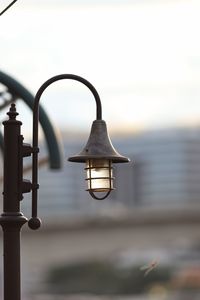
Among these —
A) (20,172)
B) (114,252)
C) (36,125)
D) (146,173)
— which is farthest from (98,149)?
(146,173)

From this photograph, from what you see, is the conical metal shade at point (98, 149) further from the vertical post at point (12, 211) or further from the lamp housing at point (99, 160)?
the vertical post at point (12, 211)

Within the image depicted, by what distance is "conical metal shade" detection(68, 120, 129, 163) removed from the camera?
35.4 ft

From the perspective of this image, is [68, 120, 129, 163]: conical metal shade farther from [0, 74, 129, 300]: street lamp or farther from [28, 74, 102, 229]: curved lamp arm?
[28, 74, 102, 229]: curved lamp arm

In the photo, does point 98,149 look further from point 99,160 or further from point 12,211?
point 12,211

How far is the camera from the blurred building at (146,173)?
529 ft

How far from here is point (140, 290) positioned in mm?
91688

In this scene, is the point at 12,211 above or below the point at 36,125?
below

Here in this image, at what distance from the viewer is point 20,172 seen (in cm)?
1069

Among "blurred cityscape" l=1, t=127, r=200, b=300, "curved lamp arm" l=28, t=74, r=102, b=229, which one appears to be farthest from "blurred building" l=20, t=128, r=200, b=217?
"curved lamp arm" l=28, t=74, r=102, b=229

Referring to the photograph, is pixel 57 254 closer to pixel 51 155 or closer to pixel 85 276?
pixel 85 276

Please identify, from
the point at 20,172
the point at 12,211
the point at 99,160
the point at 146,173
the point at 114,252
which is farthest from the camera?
the point at 146,173

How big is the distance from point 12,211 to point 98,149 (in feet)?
3.06

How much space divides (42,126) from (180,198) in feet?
408

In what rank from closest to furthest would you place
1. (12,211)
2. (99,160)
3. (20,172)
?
(12,211), (20,172), (99,160)
